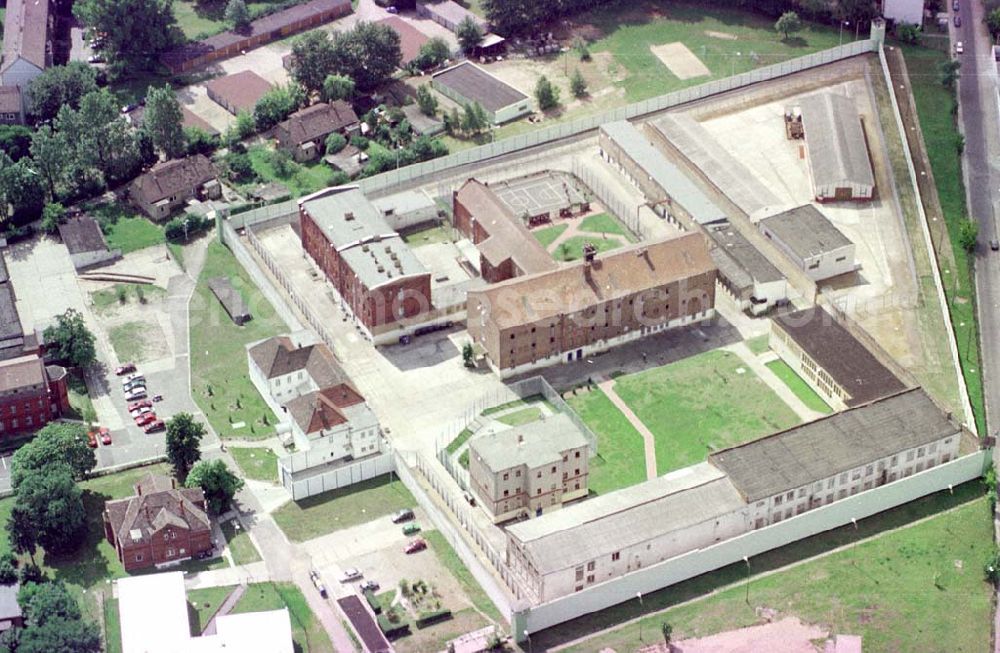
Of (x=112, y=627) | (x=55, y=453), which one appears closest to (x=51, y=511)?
(x=55, y=453)

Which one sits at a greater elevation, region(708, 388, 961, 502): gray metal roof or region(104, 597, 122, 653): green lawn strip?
region(708, 388, 961, 502): gray metal roof

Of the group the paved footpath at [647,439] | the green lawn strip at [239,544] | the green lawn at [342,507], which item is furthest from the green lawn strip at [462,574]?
the paved footpath at [647,439]

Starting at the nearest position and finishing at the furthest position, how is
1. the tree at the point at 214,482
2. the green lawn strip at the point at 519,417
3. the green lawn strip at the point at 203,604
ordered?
the green lawn strip at the point at 203,604 → the tree at the point at 214,482 → the green lawn strip at the point at 519,417

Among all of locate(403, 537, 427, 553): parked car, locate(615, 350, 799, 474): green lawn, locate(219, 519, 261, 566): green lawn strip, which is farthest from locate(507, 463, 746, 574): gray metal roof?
locate(219, 519, 261, 566): green lawn strip

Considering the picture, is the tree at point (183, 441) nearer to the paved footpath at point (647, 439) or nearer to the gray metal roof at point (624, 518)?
the gray metal roof at point (624, 518)

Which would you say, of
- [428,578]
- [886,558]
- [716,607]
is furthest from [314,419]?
[886,558]

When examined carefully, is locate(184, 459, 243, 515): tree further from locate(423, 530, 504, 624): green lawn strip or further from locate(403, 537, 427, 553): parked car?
locate(423, 530, 504, 624): green lawn strip

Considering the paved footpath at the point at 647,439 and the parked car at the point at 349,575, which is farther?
the paved footpath at the point at 647,439
